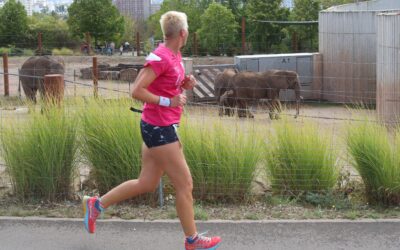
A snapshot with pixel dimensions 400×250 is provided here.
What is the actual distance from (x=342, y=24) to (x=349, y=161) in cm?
1717

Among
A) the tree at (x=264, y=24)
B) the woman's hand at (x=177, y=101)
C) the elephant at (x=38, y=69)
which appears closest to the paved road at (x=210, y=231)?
the woman's hand at (x=177, y=101)

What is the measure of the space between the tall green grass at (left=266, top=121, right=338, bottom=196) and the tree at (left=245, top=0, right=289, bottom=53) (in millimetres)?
29639

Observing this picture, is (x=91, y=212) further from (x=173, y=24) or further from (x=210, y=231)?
(x=173, y=24)

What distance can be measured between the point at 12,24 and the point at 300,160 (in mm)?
41168

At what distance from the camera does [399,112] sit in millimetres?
16375

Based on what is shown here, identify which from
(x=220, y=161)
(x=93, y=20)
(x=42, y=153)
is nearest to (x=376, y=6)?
(x=93, y=20)

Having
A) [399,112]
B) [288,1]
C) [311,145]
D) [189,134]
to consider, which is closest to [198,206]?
[189,134]

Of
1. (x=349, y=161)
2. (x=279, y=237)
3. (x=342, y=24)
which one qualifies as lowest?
(x=279, y=237)

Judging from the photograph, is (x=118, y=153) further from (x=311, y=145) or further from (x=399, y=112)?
(x=399, y=112)

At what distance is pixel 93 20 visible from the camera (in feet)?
146

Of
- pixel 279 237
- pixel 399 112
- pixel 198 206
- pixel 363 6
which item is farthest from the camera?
pixel 363 6

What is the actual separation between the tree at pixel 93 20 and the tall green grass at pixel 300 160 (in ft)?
123

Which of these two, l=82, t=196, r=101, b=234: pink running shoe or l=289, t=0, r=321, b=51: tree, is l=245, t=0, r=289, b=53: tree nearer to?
l=289, t=0, r=321, b=51: tree

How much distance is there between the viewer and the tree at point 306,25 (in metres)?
35.3
